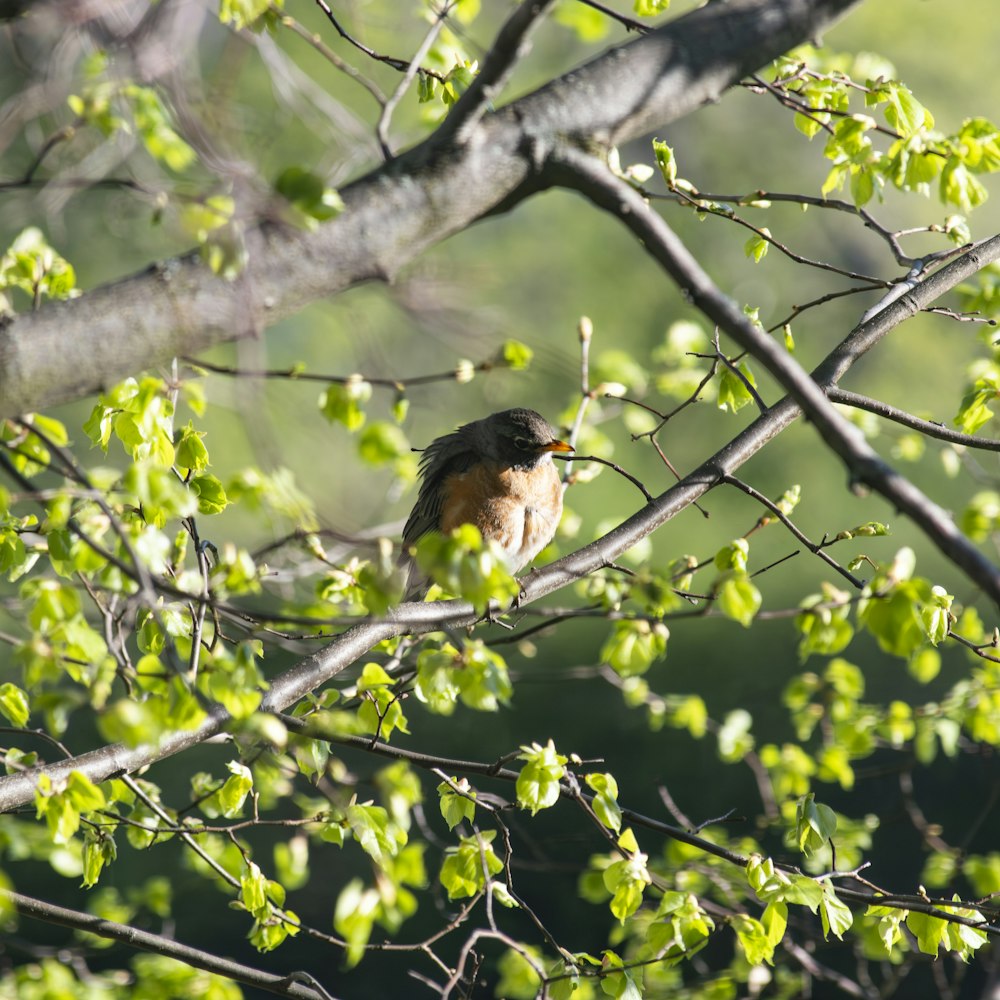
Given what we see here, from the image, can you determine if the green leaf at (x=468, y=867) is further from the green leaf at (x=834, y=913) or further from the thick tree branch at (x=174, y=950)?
the green leaf at (x=834, y=913)

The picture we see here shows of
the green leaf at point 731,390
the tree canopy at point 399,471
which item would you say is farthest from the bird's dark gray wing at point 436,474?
the green leaf at point 731,390

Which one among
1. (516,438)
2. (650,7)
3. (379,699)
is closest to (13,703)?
(379,699)

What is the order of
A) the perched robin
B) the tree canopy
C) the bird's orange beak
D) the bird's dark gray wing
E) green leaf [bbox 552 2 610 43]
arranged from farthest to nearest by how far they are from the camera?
the bird's dark gray wing
the perched robin
the bird's orange beak
green leaf [bbox 552 2 610 43]
the tree canopy

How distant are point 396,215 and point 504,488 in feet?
8.02

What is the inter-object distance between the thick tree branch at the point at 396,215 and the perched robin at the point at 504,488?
2.04m

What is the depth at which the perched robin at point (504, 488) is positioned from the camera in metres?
3.85

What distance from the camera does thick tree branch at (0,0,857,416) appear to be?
1.40 meters

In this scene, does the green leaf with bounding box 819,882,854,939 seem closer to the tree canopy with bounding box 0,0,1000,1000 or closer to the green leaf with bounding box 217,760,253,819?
the tree canopy with bounding box 0,0,1000,1000

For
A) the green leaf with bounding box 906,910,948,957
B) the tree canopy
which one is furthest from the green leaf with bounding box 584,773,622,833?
the green leaf with bounding box 906,910,948,957

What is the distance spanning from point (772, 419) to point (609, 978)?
1.30 metres

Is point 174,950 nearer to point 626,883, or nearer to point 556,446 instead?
point 626,883

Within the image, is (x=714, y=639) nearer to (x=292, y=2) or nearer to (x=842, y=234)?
(x=842, y=234)

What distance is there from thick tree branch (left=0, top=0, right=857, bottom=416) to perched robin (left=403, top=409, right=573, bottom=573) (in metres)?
2.04

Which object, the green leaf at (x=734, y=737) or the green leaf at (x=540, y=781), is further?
the green leaf at (x=734, y=737)
